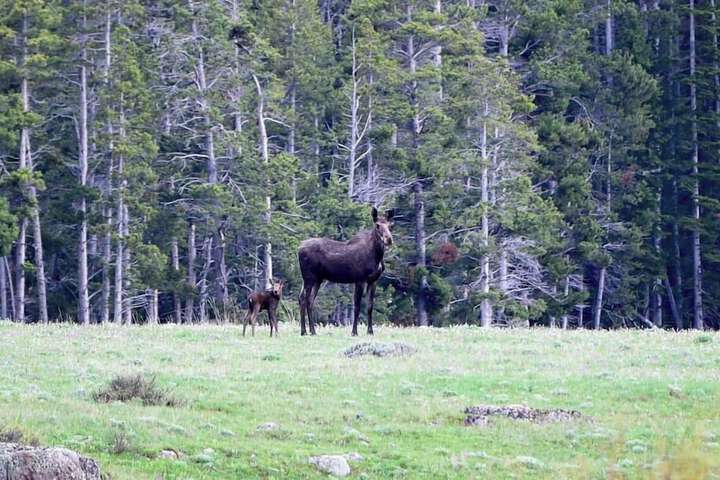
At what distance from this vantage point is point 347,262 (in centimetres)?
2762

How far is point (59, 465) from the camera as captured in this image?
10.8m

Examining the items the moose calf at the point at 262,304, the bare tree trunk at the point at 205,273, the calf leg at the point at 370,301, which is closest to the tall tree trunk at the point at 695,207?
the bare tree trunk at the point at 205,273

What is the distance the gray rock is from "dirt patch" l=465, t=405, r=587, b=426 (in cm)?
676

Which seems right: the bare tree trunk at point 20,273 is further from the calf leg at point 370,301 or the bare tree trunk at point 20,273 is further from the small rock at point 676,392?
the small rock at point 676,392

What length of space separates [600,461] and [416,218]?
130ft

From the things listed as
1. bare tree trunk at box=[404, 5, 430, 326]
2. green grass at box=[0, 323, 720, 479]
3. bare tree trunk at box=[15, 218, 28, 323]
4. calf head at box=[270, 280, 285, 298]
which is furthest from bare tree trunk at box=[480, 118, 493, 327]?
green grass at box=[0, 323, 720, 479]

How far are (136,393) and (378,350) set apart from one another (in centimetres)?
571

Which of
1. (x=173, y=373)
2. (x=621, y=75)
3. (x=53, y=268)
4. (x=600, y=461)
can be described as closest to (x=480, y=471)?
(x=600, y=461)

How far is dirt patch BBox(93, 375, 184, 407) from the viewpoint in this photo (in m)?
17.5

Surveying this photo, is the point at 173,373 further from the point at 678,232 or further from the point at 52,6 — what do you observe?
the point at 678,232

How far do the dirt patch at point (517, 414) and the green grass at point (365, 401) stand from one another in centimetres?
18

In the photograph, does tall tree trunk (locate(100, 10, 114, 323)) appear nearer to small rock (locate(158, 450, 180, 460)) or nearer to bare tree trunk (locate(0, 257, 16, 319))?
bare tree trunk (locate(0, 257, 16, 319))

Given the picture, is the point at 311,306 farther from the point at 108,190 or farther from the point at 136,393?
the point at 108,190

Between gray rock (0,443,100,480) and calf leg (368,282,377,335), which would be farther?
calf leg (368,282,377,335)
